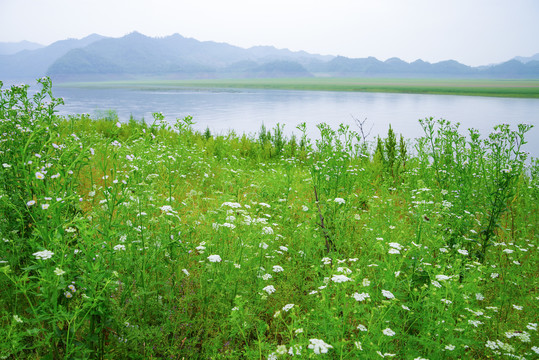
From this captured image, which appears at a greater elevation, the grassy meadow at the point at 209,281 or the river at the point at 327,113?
the river at the point at 327,113

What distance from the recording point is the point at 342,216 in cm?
419

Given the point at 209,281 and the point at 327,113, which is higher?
the point at 327,113

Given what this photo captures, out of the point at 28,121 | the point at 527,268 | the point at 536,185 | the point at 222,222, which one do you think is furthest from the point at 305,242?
the point at 536,185

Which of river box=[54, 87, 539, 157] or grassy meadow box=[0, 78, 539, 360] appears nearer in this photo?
grassy meadow box=[0, 78, 539, 360]

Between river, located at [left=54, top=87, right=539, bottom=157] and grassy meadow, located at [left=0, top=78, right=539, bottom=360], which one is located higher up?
river, located at [left=54, top=87, right=539, bottom=157]

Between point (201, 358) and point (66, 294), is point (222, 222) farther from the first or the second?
point (66, 294)

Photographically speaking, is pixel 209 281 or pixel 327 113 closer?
pixel 209 281

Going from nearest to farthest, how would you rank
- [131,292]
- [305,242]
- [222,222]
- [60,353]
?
[60,353] → [131,292] → [222,222] → [305,242]

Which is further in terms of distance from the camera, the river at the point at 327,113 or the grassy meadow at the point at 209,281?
the river at the point at 327,113

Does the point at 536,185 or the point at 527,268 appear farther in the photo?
the point at 536,185

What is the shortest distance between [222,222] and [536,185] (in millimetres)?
6632

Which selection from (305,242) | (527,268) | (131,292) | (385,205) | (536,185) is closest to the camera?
(131,292)

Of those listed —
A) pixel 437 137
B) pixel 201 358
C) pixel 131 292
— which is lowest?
pixel 201 358

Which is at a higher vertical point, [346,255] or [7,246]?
[7,246]
